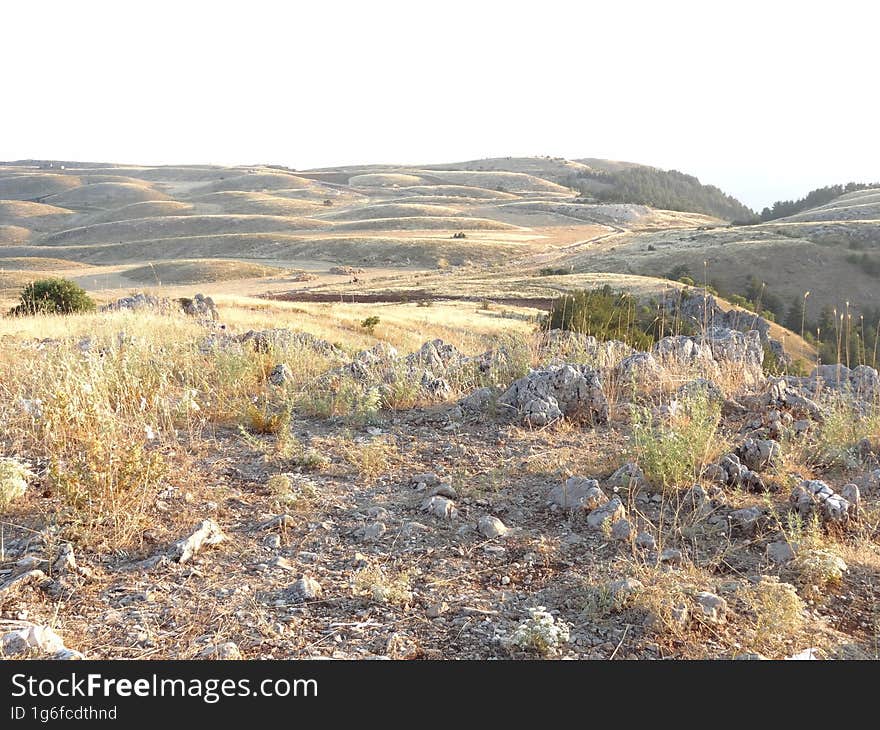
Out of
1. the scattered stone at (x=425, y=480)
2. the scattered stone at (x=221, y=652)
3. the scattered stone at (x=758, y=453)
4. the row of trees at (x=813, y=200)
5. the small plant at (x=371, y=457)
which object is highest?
the row of trees at (x=813, y=200)

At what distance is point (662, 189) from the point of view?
12156 cm

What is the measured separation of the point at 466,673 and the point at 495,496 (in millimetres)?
1884

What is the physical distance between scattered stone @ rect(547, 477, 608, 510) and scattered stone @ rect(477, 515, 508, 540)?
51cm

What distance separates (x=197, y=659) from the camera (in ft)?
8.70

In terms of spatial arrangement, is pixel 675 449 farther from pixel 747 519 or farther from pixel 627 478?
pixel 747 519

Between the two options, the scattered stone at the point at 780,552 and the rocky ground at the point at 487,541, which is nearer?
the rocky ground at the point at 487,541

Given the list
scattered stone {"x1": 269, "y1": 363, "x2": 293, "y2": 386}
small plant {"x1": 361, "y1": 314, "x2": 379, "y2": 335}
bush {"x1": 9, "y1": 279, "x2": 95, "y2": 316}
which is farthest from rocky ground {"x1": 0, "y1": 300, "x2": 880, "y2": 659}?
bush {"x1": 9, "y1": 279, "x2": 95, "y2": 316}

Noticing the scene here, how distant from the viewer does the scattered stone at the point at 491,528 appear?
3.88 m

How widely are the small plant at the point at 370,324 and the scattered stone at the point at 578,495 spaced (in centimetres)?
1505

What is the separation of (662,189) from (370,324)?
374 feet

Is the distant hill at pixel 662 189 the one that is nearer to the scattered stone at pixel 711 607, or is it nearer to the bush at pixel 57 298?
the bush at pixel 57 298

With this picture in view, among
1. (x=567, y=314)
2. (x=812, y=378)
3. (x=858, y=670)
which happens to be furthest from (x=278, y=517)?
(x=567, y=314)

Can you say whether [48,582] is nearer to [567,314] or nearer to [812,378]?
[812,378]

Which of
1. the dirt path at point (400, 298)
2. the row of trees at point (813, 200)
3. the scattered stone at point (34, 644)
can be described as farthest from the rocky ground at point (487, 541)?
the row of trees at point (813, 200)
